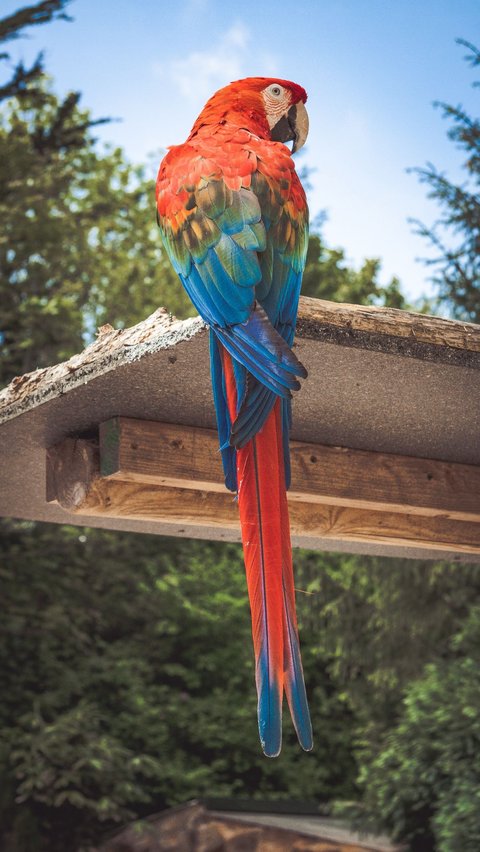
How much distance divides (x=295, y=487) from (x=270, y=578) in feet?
3.09

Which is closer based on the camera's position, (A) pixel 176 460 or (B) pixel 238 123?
(B) pixel 238 123

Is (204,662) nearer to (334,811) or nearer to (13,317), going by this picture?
(334,811)

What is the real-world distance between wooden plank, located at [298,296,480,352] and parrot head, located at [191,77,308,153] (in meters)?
0.39

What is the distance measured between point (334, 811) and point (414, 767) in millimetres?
1295

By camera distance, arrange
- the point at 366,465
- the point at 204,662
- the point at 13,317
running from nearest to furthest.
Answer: the point at 366,465 → the point at 13,317 → the point at 204,662

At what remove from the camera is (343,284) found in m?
11.5

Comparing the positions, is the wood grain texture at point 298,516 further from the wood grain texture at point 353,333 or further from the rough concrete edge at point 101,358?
the wood grain texture at point 353,333

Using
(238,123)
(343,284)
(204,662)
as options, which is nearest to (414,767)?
(204,662)

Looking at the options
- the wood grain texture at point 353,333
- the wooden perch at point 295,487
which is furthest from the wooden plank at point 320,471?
the wood grain texture at point 353,333

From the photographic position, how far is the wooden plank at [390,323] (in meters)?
1.75

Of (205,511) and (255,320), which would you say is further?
(205,511)

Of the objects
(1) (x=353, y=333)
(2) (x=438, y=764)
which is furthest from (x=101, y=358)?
(2) (x=438, y=764)

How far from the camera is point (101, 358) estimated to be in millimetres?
2006

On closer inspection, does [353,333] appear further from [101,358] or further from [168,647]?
[168,647]
